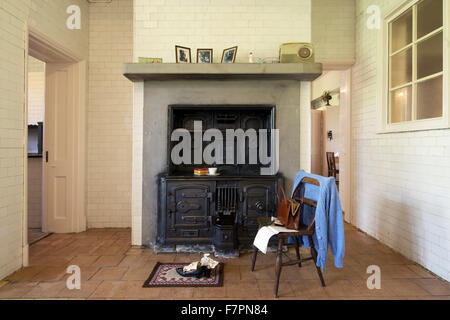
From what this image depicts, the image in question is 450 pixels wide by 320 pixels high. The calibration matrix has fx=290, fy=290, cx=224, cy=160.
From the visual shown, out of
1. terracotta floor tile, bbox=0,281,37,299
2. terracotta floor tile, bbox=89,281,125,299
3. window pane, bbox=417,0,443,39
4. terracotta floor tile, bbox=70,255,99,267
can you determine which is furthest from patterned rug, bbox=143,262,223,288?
window pane, bbox=417,0,443,39

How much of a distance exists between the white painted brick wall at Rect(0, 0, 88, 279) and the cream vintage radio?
2888mm

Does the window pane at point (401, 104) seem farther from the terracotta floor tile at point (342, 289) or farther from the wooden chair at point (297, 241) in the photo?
the terracotta floor tile at point (342, 289)

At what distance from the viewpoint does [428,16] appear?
10.1ft

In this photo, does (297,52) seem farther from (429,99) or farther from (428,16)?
(429,99)

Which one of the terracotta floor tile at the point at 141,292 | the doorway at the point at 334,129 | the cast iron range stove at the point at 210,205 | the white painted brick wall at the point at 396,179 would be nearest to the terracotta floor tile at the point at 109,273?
the terracotta floor tile at the point at 141,292

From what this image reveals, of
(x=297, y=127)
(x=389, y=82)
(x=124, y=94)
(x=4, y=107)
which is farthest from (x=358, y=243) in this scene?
(x=4, y=107)

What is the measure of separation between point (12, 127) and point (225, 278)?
2614mm

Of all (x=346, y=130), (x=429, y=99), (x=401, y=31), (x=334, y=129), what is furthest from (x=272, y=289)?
(x=334, y=129)

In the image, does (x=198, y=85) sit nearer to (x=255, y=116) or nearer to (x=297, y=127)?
(x=255, y=116)

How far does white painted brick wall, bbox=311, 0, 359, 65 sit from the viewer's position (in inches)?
184

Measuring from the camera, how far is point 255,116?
3.85 metres

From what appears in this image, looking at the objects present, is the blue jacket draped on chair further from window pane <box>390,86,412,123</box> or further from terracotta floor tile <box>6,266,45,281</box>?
terracotta floor tile <box>6,266,45,281</box>

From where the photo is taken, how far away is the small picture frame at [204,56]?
3631mm

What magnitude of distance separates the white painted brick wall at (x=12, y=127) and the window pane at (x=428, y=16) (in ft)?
14.1
